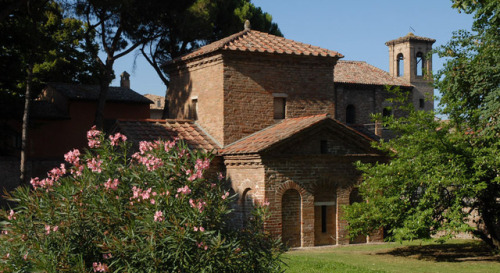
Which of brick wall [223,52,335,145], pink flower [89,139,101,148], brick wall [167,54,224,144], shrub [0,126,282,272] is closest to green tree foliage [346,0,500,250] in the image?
brick wall [223,52,335,145]

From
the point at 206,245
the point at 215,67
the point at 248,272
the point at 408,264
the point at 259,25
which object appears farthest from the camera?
the point at 259,25

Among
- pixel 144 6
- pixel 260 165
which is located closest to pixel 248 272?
pixel 260 165

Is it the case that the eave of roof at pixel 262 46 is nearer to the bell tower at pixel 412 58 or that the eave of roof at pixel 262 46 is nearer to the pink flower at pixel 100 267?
the pink flower at pixel 100 267

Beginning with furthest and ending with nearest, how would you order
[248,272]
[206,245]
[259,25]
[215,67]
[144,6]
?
[259,25], [144,6], [215,67], [248,272], [206,245]

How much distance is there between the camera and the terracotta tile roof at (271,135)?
16.6 metres

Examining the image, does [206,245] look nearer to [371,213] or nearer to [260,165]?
[371,213]

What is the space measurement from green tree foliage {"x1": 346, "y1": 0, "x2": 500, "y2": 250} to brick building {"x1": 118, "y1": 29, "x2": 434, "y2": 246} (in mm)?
1330

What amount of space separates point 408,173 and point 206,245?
885cm

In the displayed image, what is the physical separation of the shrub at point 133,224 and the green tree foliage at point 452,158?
743cm

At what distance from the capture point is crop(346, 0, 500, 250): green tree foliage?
44.9 ft

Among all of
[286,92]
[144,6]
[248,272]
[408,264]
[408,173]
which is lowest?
[408,264]

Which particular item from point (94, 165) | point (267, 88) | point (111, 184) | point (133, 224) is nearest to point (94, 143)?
point (94, 165)

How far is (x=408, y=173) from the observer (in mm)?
14445

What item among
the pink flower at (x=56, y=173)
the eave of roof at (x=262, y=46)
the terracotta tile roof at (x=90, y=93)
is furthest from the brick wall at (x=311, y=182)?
the terracotta tile roof at (x=90, y=93)
